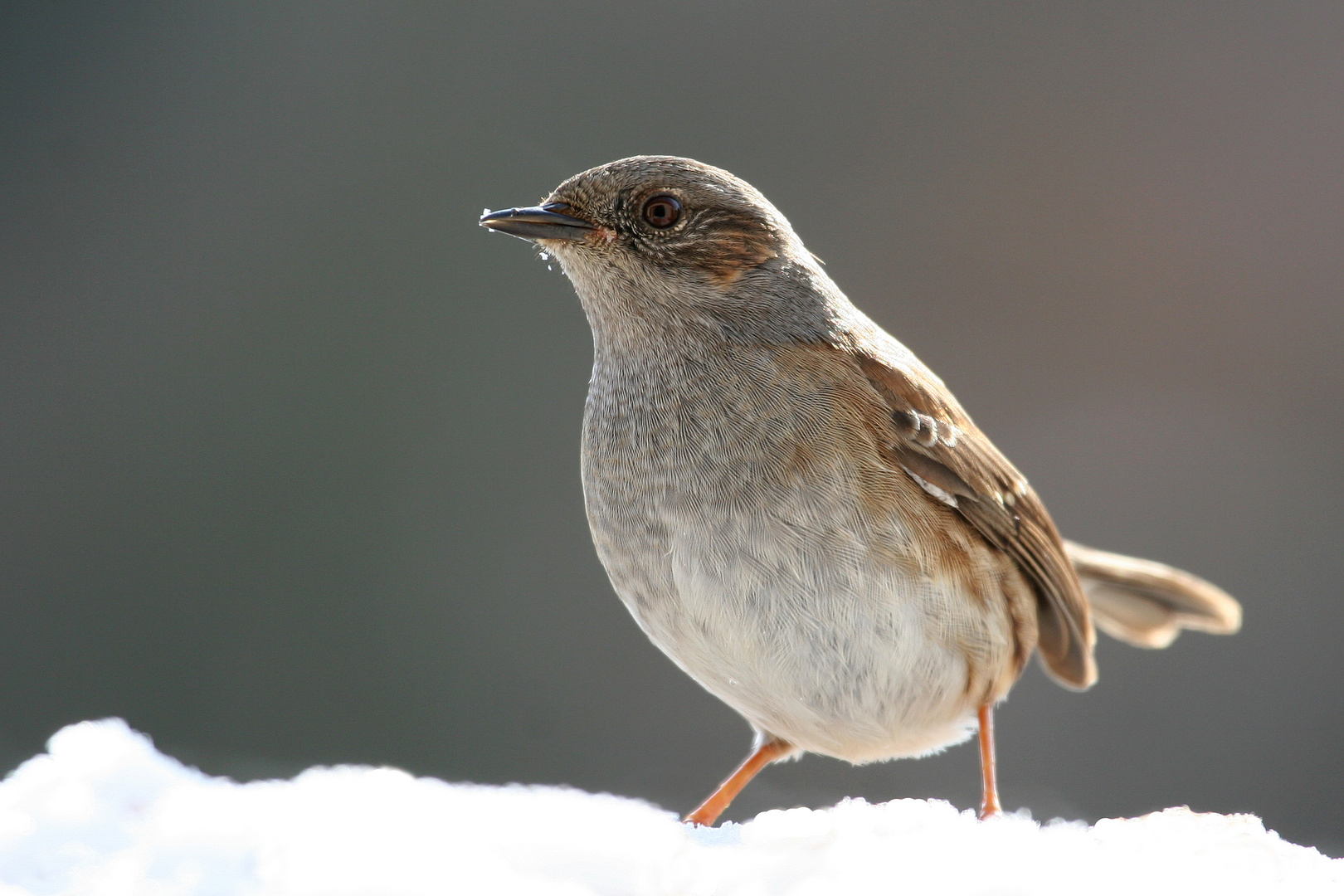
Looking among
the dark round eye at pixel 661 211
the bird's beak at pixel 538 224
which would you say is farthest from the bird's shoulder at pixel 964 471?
the bird's beak at pixel 538 224

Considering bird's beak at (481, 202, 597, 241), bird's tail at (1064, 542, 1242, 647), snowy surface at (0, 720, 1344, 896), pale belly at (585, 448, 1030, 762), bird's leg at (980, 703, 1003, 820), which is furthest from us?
bird's tail at (1064, 542, 1242, 647)

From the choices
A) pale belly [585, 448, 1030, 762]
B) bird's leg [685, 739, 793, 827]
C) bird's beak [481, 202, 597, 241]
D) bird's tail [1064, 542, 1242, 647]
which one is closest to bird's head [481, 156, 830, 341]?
bird's beak [481, 202, 597, 241]

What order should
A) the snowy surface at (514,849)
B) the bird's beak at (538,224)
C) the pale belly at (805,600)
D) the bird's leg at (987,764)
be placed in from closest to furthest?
the snowy surface at (514,849)
the pale belly at (805,600)
the bird's beak at (538,224)
the bird's leg at (987,764)

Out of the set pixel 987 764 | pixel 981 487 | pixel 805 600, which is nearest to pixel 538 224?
pixel 805 600

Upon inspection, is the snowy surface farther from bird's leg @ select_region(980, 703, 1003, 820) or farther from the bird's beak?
the bird's beak

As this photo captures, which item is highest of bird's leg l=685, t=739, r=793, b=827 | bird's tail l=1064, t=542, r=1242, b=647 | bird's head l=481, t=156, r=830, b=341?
bird's head l=481, t=156, r=830, b=341

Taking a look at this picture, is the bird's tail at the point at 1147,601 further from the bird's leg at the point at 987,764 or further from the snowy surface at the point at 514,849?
the snowy surface at the point at 514,849

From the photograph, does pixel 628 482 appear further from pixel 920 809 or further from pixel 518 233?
pixel 920 809
